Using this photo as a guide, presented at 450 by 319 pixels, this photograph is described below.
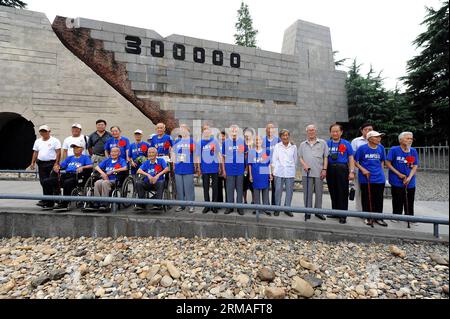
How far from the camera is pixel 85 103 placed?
32.7ft

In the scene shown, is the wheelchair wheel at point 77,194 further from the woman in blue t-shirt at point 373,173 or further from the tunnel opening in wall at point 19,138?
the tunnel opening in wall at point 19,138

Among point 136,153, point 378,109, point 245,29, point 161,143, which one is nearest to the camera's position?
point 161,143

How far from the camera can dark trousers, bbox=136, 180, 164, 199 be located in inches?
161

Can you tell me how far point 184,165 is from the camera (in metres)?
4.25

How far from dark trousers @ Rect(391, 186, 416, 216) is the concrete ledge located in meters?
0.65

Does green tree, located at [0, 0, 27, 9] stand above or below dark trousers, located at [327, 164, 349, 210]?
above

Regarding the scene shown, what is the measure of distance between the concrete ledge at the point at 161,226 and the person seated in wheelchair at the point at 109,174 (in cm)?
36

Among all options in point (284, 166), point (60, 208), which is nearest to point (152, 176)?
point (60, 208)

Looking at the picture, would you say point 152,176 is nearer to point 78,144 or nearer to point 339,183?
point 78,144

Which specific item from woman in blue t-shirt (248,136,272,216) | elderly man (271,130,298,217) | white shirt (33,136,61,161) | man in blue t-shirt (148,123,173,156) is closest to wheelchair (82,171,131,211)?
man in blue t-shirt (148,123,173,156)

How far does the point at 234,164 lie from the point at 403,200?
2730 mm

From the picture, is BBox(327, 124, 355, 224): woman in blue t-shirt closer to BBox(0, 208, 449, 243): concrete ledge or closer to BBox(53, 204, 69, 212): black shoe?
BBox(0, 208, 449, 243): concrete ledge
